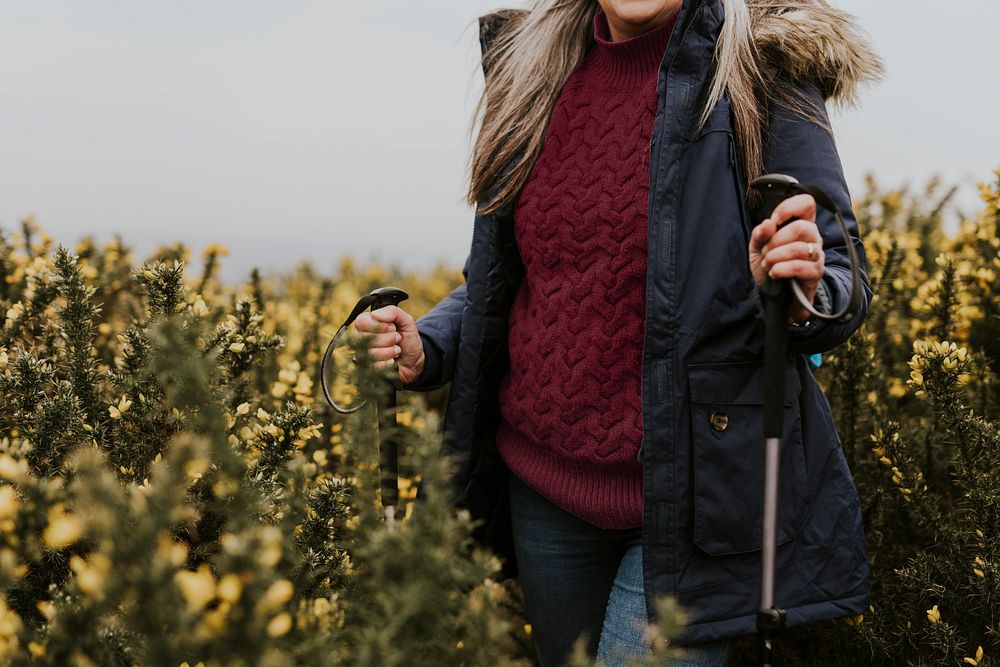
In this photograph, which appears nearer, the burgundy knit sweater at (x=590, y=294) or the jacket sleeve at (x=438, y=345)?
the burgundy knit sweater at (x=590, y=294)

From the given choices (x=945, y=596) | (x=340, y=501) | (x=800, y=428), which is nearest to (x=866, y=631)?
(x=945, y=596)

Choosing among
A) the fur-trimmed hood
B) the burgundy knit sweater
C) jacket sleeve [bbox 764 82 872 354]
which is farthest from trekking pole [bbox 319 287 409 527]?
the fur-trimmed hood

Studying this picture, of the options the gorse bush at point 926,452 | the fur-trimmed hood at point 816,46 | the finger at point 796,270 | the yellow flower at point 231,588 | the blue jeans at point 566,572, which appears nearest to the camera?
the yellow flower at point 231,588

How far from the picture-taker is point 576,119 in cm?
207

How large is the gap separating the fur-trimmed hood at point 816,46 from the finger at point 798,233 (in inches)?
18.2

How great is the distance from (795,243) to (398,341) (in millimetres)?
962

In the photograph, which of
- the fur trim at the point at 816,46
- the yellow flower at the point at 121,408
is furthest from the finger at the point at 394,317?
the fur trim at the point at 816,46

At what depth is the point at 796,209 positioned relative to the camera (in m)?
1.51

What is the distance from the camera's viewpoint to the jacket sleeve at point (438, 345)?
7.11 feet

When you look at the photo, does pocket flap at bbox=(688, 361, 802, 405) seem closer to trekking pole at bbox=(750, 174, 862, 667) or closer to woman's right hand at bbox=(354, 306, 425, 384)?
trekking pole at bbox=(750, 174, 862, 667)

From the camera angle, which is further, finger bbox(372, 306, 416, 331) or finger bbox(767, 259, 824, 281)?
finger bbox(372, 306, 416, 331)

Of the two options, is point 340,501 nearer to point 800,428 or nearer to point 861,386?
point 800,428

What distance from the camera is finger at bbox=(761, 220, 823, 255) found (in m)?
1.50

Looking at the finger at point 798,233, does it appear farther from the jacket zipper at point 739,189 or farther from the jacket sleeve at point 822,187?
the jacket zipper at point 739,189
